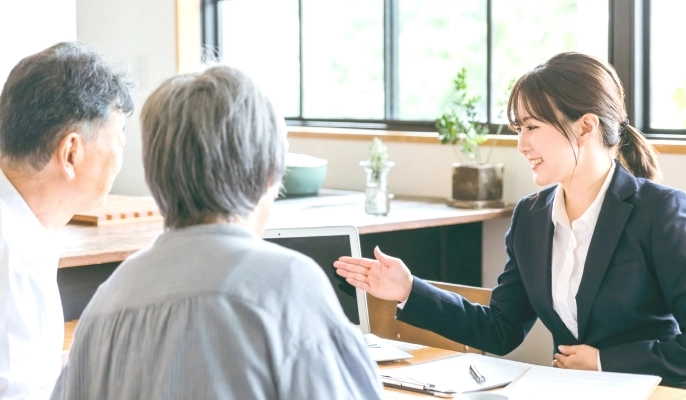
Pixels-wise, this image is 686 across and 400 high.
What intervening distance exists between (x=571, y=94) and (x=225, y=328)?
133cm

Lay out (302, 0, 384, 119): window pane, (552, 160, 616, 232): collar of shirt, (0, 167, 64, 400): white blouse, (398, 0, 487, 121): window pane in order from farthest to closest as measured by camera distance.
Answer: (302, 0, 384, 119): window pane < (398, 0, 487, 121): window pane < (552, 160, 616, 232): collar of shirt < (0, 167, 64, 400): white blouse

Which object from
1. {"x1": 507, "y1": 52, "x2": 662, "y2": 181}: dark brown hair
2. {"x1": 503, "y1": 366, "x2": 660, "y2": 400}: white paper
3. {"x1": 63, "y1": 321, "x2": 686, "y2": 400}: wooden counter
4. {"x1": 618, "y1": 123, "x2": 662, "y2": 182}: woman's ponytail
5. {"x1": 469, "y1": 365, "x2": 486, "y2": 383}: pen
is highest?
{"x1": 507, "y1": 52, "x2": 662, "y2": 181}: dark brown hair

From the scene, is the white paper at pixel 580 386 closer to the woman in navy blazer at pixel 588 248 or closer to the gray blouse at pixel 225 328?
the woman in navy blazer at pixel 588 248

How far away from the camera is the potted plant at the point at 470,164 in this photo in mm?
3561

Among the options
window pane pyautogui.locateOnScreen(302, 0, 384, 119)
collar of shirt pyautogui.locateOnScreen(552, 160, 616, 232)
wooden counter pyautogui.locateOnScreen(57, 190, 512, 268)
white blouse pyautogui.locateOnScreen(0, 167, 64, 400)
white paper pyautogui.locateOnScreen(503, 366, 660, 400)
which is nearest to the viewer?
white blouse pyautogui.locateOnScreen(0, 167, 64, 400)

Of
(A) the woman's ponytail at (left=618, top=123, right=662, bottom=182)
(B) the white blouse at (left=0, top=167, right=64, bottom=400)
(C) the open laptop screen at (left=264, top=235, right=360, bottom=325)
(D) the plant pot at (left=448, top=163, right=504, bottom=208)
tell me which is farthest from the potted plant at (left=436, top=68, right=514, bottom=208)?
(B) the white blouse at (left=0, top=167, right=64, bottom=400)

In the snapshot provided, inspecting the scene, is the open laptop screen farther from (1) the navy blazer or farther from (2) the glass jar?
(2) the glass jar

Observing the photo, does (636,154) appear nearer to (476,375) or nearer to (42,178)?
(476,375)

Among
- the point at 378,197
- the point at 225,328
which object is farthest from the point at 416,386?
the point at 378,197

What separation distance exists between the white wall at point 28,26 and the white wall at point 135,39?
53.7 inches

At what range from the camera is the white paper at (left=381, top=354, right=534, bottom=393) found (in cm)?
181

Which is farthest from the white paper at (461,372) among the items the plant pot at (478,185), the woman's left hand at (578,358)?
the plant pot at (478,185)

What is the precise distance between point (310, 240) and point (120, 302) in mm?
1116

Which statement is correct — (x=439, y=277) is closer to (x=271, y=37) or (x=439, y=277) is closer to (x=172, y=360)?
(x=271, y=37)
